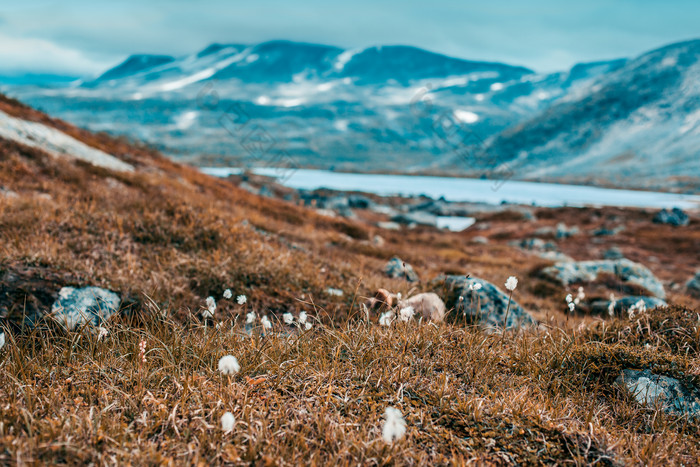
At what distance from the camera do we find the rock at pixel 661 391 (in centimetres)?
373

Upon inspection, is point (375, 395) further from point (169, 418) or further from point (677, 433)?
point (677, 433)

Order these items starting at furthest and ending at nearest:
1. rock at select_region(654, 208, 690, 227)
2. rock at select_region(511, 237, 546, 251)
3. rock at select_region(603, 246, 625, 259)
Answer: rock at select_region(654, 208, 690, 227) < rock at select_region(511, 237, 546, 251) < rock at select_region(603, 246, 625, 259)

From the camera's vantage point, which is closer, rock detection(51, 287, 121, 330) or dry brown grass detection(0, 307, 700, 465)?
dry brown grass detection(0, 307, 700, 465)

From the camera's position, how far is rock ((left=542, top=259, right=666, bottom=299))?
48.6 ft

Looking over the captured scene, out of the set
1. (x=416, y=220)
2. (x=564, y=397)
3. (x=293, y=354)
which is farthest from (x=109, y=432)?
(x=416, y=220)

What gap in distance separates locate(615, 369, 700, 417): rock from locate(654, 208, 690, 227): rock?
62.7 meters

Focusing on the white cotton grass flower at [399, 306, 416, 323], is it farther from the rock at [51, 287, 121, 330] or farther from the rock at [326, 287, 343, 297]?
the rock at [51, 287, 121, 330]

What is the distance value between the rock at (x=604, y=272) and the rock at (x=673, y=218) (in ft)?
158

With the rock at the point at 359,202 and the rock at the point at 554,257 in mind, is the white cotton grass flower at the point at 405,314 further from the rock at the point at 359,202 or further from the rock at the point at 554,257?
the rock at the point at 359,202

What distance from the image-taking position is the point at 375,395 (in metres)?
3.41

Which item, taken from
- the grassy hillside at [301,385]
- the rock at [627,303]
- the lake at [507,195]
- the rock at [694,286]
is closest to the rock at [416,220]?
the rock at [694,286]

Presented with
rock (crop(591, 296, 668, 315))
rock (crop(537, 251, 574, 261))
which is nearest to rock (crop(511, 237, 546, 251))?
rock (crop(537, 251, 574, 261))

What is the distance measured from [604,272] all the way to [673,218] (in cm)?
5043

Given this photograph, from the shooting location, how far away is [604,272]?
1645 cm
